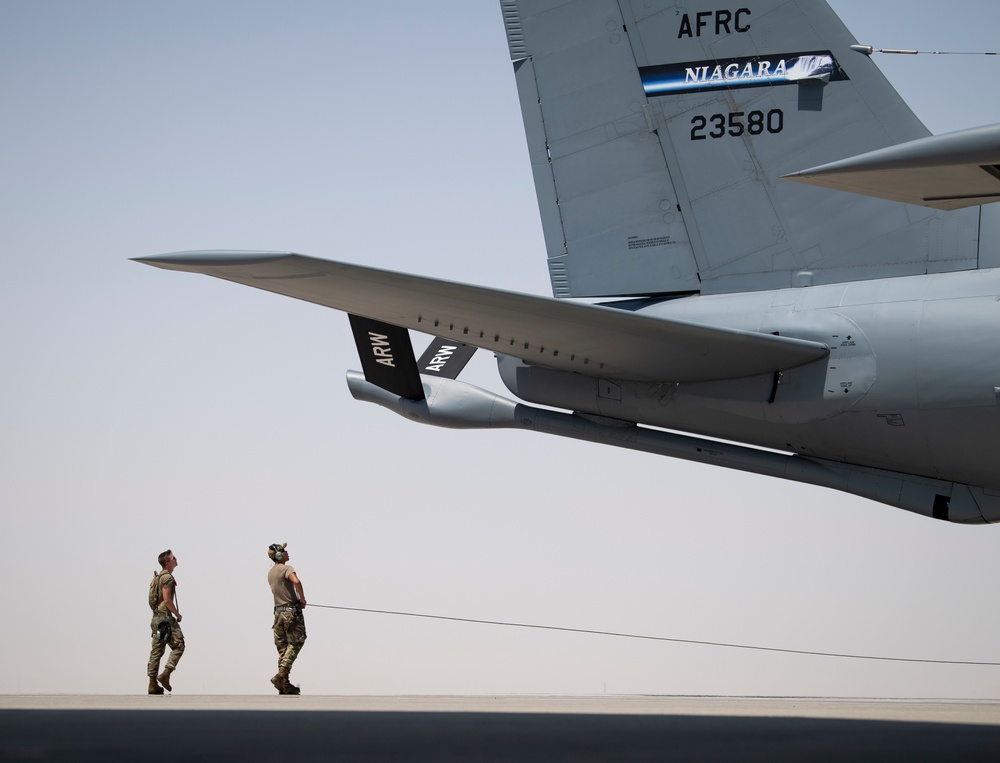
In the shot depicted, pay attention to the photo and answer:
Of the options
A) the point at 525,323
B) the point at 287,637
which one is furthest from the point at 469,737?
the point at 287,637

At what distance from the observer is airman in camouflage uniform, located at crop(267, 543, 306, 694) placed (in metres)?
11.9

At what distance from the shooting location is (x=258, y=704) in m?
9.72

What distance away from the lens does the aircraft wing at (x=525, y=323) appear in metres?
7.95

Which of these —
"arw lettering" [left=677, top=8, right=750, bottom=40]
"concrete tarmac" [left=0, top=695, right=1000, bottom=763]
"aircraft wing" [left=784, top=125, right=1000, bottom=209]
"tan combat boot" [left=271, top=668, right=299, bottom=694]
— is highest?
"arw lettering" [left=677, top=8, right=750, bottom=40]

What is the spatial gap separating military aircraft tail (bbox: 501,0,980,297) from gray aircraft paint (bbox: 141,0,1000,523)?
0.06ft

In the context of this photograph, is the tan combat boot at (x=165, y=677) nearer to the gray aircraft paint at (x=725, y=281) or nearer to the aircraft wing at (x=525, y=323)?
the gray aircraft paint at (x=725, y=281)

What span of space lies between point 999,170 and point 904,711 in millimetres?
5257

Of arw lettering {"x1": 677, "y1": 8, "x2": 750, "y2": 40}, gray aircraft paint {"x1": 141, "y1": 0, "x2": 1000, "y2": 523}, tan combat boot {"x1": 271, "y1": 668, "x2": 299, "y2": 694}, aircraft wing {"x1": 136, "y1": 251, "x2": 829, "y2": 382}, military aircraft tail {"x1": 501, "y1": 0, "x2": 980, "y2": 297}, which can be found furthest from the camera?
tan combat boot {"x1": 271, "y1": 668, "x2": 299, "y2": 694}

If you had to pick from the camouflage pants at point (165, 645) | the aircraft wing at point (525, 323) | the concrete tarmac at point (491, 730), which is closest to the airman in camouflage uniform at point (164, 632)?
the camouflage pants at point (165, 645)

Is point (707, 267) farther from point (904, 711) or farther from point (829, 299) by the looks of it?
point (904, 711)

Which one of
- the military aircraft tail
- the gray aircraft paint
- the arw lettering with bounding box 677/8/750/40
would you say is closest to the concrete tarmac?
the gray aircraft paint

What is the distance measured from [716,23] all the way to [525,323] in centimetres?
382

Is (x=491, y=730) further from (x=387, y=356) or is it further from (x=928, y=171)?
(x=387, y=356)

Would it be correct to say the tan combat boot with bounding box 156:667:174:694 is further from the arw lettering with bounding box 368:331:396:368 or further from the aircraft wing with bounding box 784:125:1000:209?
the aircraft wing with bounding box 784:125:1000:209
